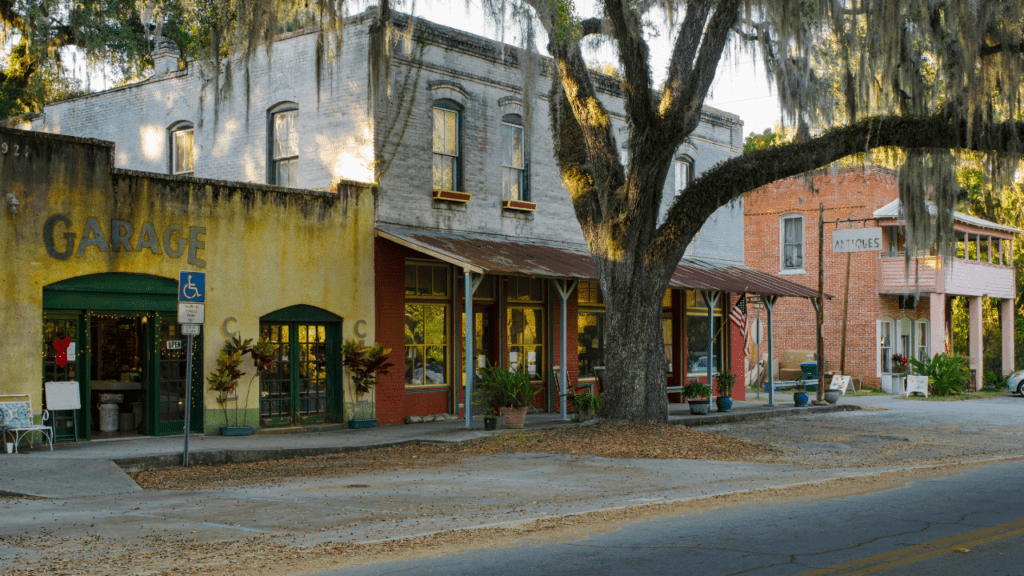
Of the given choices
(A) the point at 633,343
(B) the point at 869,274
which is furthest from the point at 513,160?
(B) the point at 869,274

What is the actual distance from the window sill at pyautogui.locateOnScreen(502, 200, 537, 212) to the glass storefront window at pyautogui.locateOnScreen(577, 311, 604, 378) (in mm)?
2704

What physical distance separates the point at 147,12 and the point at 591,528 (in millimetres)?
14699

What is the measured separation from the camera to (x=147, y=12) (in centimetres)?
1897

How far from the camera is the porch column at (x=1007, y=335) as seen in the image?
1528 inches

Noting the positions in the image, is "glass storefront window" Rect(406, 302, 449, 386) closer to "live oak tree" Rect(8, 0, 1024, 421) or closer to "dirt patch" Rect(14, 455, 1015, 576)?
"live oak tree" Rect(8, 0, 1024, 421)

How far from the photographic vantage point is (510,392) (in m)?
18.0

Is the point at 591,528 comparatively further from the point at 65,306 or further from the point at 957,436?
the point at 957,436

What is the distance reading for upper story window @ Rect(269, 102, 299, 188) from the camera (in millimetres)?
19797

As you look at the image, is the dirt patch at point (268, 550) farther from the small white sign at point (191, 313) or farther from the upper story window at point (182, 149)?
the upper story window at point (182, 149)

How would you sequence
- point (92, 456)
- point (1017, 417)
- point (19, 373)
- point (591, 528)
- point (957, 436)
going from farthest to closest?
1. point (1017, 417)
2. point (957, 436)
3. point (19, 373)
4. point (92, 456)
5. point (591, 528)

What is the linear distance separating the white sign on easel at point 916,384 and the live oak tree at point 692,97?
620 inches

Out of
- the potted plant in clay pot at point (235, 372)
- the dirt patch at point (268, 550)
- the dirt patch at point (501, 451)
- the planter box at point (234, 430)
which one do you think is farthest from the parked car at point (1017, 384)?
the dirt patch at point (268, 550)

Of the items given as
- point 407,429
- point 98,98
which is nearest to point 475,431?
point 407,429

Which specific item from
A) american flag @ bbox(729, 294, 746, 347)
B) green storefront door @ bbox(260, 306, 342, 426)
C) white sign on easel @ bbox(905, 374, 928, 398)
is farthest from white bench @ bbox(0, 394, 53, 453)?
white sign on easel @ bbox(905, 374, 928, 398)
